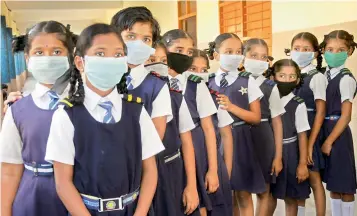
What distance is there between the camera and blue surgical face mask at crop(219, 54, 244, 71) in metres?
2.65

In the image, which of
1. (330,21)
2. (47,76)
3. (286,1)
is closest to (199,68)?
(47,76)

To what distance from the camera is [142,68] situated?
5.92ft

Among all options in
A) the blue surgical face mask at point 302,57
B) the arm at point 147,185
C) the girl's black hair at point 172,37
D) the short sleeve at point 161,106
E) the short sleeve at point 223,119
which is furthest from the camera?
the blue surgical face mask at point 302,57

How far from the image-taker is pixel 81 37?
145cm

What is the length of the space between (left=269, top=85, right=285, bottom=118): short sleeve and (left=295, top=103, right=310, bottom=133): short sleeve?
0.44 feet

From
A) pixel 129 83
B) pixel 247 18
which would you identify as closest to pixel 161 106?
pixel 129 83

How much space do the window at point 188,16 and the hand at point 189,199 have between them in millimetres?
5988

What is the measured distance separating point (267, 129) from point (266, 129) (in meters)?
0.02

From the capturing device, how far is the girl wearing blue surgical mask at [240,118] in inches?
105

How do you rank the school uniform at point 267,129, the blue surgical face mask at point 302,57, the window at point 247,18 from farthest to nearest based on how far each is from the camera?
the window at point 247,18
the blue surgical face mask at point 302,57
the school uniform at point 267,129

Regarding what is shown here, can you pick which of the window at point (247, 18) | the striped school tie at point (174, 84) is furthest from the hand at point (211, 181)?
the window at point (247, 18)

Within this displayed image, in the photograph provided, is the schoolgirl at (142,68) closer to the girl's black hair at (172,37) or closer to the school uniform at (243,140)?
the girl's black hair at (172,37)

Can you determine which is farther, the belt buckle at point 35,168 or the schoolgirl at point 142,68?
the schoolgirl at point 142,68

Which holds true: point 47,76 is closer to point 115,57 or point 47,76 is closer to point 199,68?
point 115,57
